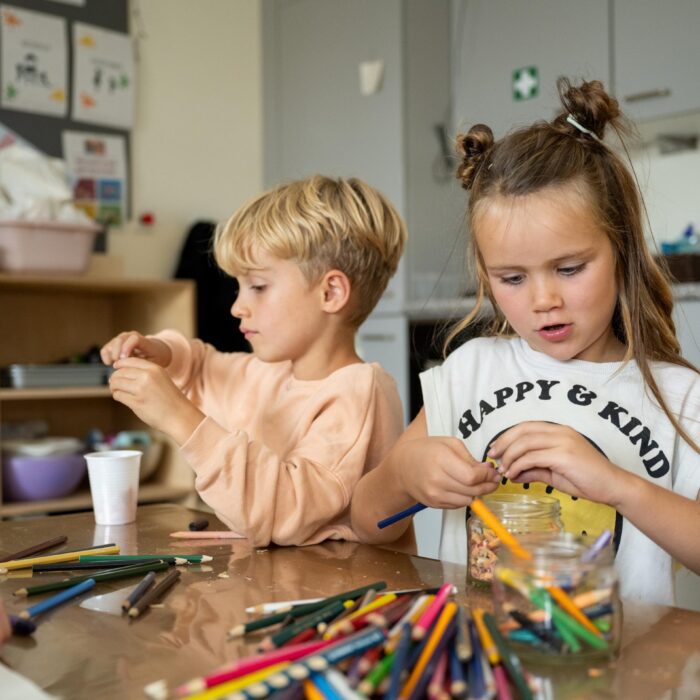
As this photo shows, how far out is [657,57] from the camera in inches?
106

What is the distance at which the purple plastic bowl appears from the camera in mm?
2697

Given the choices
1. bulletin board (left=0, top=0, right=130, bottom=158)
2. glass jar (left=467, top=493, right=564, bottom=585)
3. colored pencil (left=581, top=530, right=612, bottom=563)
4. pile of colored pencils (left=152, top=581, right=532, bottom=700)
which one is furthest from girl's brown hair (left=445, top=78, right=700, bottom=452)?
bulletin board (left=0, top=0, right=130, bottom=158)

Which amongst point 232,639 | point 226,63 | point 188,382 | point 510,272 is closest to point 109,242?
point 226,63

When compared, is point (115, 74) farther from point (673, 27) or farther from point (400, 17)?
point (673, 27)

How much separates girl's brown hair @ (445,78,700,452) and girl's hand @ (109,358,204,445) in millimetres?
437

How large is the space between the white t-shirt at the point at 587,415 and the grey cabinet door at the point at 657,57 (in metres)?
1.73

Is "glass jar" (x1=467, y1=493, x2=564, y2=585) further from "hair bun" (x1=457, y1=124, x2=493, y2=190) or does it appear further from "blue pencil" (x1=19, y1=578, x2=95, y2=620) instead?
"hair bun" (x1=457, y1=124, x2=493, y2=190)

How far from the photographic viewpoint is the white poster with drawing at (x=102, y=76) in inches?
130

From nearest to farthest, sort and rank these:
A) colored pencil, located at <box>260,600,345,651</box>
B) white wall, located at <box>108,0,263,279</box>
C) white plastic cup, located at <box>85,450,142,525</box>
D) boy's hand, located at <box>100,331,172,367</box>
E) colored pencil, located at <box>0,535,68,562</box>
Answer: colored pencil, located at <box>260,600,345,651</box>, colored pencil, located at <box>0,535,68,562</box>, white plastic cup, located at <box>85,450,142,525</box>, boy's hand, located at <box>100,331,172,367</box>, white wall, located at <box>108,0,263,279</box>

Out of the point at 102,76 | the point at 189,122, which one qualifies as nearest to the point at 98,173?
the point at 102,76

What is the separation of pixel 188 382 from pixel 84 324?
1890 millimetres

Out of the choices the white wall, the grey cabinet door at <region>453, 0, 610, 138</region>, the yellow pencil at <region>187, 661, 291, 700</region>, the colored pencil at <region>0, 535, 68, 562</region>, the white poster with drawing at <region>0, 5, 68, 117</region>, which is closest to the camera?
the yellow pencil at <region>187, 661, 291, 700</region>

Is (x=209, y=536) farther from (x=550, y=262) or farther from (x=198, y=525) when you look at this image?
(x=550, y=262)

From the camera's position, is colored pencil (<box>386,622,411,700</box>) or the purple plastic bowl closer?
colored pencil (<box>386,622,411,700</box>)
